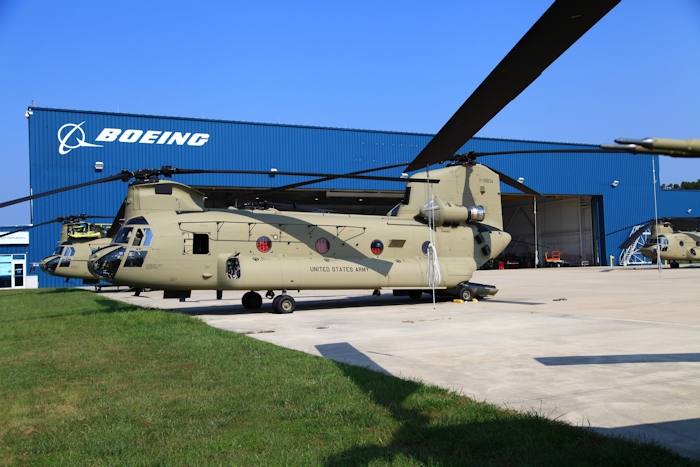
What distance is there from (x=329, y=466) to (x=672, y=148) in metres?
2.57

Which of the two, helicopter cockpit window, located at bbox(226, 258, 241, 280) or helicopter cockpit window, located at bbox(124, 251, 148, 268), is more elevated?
helicopter cockpit window, located at bbox(124, 251, 148, 268)

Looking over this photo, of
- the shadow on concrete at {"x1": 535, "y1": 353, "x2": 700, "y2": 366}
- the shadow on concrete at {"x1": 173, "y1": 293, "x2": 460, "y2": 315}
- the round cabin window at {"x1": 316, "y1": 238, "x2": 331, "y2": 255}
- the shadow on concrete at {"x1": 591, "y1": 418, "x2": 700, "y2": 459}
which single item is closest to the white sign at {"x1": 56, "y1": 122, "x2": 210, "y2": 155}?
the shadow on concrete at {"x1": 173, "y1": 293, "x2": 460, "y2": 315}

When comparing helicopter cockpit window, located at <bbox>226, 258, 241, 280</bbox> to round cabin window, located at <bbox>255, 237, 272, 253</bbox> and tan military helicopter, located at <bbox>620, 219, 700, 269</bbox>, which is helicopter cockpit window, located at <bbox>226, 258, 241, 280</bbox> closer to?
round cabin window, located at <bbox>255, 237, 272, 253</bbox>

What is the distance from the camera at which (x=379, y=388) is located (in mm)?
5297

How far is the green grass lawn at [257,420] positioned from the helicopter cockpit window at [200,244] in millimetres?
6246

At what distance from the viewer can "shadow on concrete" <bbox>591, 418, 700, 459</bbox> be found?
368 cm

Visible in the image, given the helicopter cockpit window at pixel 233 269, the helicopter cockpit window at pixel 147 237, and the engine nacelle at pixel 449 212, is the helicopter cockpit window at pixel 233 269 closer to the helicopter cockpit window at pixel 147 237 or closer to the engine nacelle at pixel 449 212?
the helicopter cockpit window at pixel 147 237

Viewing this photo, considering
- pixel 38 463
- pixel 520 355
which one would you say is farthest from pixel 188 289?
pixel 38 463

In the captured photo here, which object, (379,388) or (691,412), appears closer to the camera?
(691,412)

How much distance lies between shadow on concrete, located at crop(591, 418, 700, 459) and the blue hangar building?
32.6m

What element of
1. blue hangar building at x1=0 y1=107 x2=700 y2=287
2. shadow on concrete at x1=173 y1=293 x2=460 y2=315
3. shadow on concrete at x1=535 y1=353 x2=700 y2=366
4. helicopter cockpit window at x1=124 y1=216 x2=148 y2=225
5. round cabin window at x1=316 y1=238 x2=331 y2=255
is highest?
blue hangar building at x1=0 y1=107 x2=700 y2=287

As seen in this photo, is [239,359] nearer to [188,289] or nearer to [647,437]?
[647,437]

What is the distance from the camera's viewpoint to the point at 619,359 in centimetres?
673

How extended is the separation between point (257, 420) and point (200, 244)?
31.9 ft
